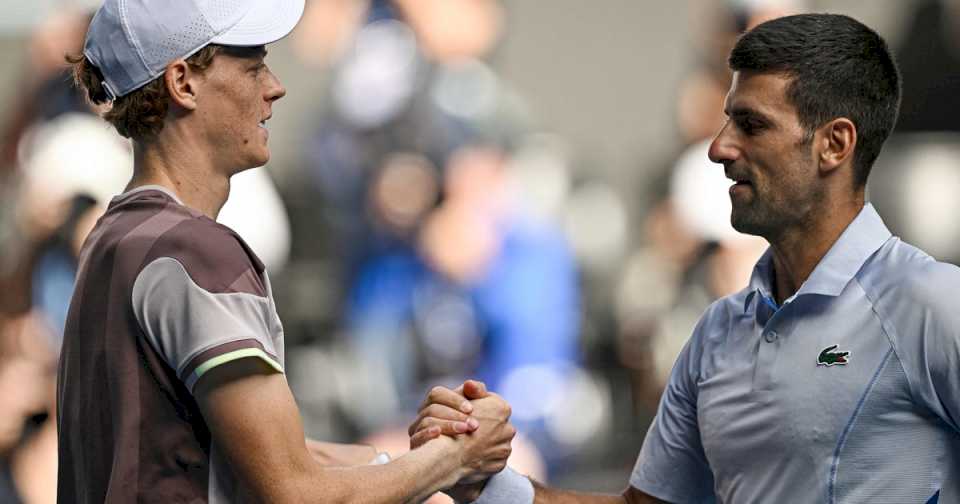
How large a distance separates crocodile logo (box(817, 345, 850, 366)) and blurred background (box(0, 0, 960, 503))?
4.08 meters

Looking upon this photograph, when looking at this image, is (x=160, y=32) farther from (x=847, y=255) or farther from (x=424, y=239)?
(x=424, y=239)

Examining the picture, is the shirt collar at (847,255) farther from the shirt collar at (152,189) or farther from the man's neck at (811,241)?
the shirt collar at (152,189)

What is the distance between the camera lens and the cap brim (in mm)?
2043

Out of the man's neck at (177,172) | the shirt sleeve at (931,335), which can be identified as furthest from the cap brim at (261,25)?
the shirt sleeve at (931,335)

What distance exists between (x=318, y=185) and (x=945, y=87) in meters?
3.05

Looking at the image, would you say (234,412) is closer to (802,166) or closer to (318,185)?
(802,166)

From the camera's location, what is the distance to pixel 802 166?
2.33m

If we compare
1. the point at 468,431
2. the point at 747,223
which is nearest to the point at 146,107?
the point at 468,431

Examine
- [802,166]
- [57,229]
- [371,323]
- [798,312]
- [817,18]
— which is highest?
[817,18]

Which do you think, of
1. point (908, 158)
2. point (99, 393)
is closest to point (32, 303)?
point (908, 158)

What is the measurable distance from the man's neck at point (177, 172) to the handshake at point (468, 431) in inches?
22.1

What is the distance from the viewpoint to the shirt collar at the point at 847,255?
224 cm

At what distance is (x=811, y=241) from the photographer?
2.33m

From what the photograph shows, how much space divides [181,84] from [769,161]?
3.04 ft
